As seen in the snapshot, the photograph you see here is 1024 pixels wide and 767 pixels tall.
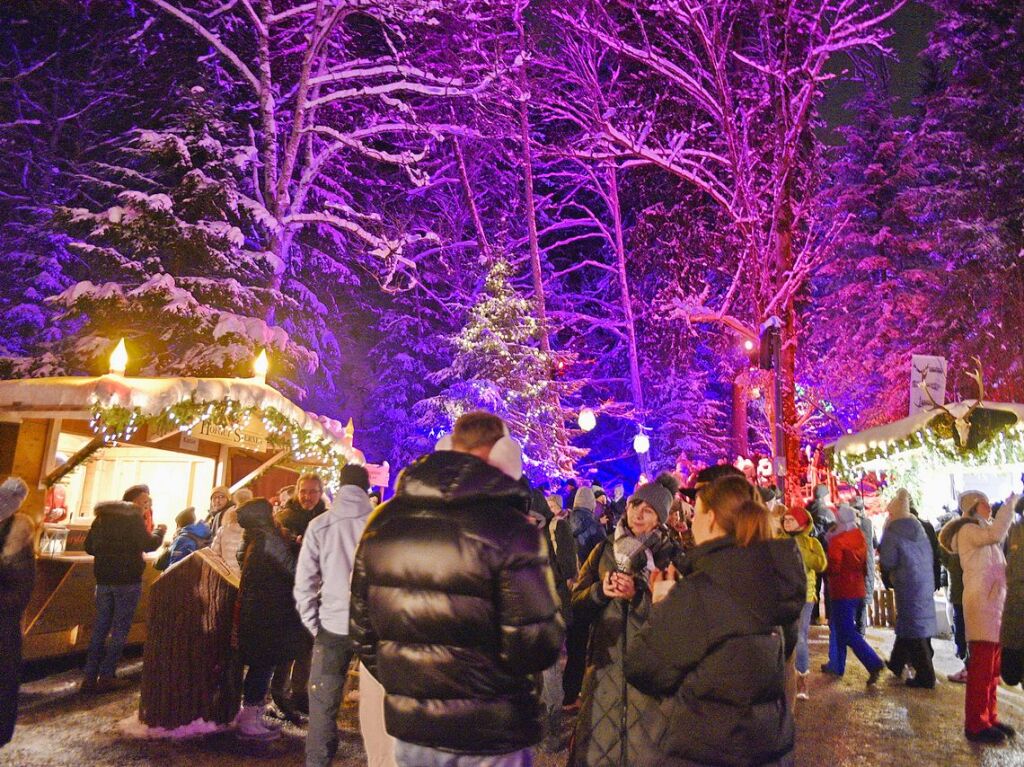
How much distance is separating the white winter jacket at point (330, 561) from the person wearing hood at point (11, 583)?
1.66 meters

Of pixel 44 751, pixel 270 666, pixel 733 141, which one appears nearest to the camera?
pixel 44 751

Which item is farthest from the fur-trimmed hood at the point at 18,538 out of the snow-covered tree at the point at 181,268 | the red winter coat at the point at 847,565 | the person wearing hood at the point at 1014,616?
the snow-covered tree at the point at 181,268

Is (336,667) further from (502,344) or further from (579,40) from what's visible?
(579,40)

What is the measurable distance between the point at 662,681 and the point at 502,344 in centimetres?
1787

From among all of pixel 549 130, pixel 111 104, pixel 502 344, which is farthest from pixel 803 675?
pixel 549 130

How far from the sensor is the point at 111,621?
8008 millimetres

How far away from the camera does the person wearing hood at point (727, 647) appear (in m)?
2.86

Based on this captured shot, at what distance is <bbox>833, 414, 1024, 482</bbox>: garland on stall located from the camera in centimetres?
1202

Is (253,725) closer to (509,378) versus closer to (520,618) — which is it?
(520,618)

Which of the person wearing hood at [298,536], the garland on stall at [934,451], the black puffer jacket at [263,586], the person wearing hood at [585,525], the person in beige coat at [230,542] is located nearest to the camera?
the black puffer jacket at [263,586]

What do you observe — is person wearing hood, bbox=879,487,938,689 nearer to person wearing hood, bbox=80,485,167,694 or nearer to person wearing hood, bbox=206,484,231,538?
person wearing hood, bbox=206,484,231,538

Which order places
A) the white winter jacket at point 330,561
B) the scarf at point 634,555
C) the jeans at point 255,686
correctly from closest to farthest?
the scarf at point 634,555 < the white winter jacket at point 330,561 < the jeans at point 255,686

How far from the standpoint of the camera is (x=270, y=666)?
6508 mm

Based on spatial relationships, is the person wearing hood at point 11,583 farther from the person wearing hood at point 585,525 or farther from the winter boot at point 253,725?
the person wearing hood at point 585,525
